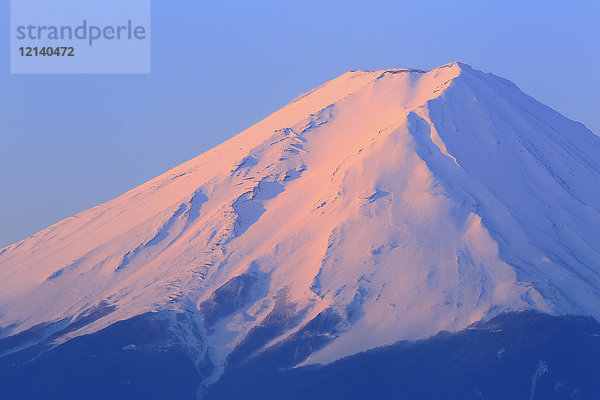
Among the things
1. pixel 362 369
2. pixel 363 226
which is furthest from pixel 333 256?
pixel 362 369

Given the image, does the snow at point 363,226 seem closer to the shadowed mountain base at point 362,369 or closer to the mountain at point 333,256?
the mountain at point 333,256

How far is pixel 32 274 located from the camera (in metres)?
128

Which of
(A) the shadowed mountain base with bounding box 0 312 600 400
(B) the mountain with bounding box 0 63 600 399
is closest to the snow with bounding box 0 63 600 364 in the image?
(B) the mountain with bounding box 0 63 600 399

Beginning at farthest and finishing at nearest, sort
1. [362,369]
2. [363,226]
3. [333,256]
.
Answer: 1. [363,226]
2. [333,256]
3. [362,369]

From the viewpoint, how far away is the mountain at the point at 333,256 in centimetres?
10662

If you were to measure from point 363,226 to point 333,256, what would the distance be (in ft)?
18.0

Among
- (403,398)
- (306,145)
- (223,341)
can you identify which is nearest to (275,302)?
(223,341)

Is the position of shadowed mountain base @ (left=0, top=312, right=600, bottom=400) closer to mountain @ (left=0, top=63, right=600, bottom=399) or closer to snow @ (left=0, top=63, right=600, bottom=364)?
mountain @ (left=0, top=63, right=600, bottom=399)

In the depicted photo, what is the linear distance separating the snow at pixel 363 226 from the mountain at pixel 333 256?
22 centimetres

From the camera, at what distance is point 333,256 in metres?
A: 115

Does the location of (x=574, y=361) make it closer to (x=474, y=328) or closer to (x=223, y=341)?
(x=474, y=328)

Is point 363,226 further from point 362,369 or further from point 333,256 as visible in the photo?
point 362,369

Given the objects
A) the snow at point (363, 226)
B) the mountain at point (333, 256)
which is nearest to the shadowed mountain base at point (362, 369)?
Answer: the mountain at point (333, 256)

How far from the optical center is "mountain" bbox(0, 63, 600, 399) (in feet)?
350
